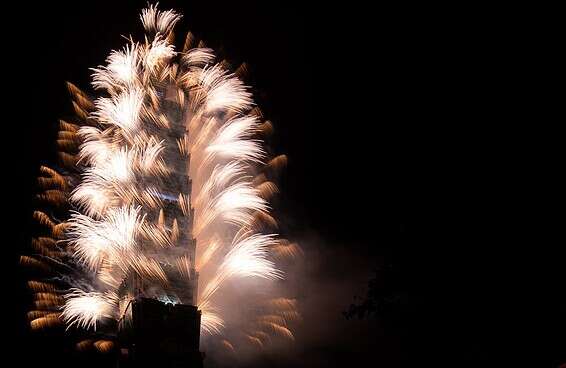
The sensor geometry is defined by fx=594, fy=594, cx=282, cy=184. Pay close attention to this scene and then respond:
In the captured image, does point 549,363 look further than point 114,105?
No

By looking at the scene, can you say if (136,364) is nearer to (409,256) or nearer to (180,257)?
(180,257)

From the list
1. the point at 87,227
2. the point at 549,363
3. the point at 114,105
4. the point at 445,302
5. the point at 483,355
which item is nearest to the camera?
the point at 549,363

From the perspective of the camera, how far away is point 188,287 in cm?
2447

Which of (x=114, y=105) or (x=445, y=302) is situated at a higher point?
(x=114, y=105)

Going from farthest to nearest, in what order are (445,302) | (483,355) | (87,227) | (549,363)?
(87,227) → (445,302) → (483,355) → (549,363)

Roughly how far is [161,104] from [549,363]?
68.0 feet

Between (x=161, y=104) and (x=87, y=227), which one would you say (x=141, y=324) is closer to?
(x=87, y=227)

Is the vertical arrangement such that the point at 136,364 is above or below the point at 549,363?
above

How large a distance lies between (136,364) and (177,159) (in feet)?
34.4

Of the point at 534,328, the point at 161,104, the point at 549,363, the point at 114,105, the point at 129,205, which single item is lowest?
the point at 549,363

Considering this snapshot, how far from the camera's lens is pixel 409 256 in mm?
17766

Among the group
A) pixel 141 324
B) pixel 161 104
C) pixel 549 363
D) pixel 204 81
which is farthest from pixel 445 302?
pixel 161 104

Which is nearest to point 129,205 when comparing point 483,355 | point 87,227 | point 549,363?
point 87,227

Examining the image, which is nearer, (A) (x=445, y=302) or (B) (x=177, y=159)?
(A) (x=445, y=302)
